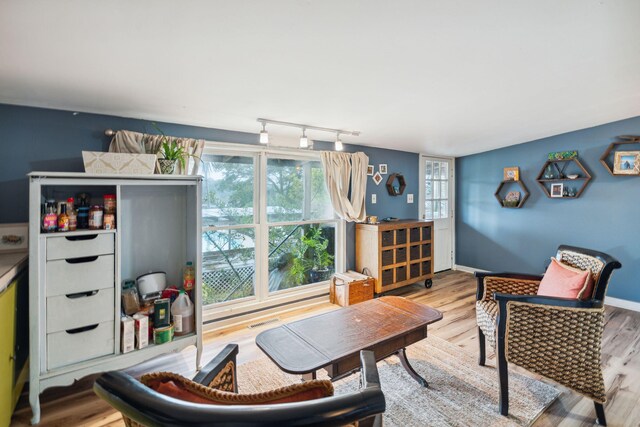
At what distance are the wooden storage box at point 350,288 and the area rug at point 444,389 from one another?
1036 mm

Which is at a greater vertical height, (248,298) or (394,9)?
(394,9)

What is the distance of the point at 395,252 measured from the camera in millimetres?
3789

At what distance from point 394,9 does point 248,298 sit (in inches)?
111

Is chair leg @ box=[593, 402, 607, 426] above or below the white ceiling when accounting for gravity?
below

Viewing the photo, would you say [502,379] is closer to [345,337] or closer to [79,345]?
[345,337]

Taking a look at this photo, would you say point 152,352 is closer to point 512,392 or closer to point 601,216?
point 512,392

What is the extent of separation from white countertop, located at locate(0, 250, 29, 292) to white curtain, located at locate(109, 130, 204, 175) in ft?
2.99

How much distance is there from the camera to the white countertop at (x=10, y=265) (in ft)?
5.12

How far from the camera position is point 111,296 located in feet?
6.49

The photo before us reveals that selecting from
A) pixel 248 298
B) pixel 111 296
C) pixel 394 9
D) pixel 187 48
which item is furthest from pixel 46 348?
pixel 394 9

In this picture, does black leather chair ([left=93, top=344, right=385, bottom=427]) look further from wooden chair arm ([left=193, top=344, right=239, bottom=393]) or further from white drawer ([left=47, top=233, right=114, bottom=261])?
white drawer ([left=47, top=233, right=114, bottom=261])

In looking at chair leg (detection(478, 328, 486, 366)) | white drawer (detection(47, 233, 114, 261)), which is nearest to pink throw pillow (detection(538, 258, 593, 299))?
chair leg (detection(478, 328, 486, 366))

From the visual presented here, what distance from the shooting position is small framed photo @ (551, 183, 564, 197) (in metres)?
3.95

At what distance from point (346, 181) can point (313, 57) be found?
210 cm
